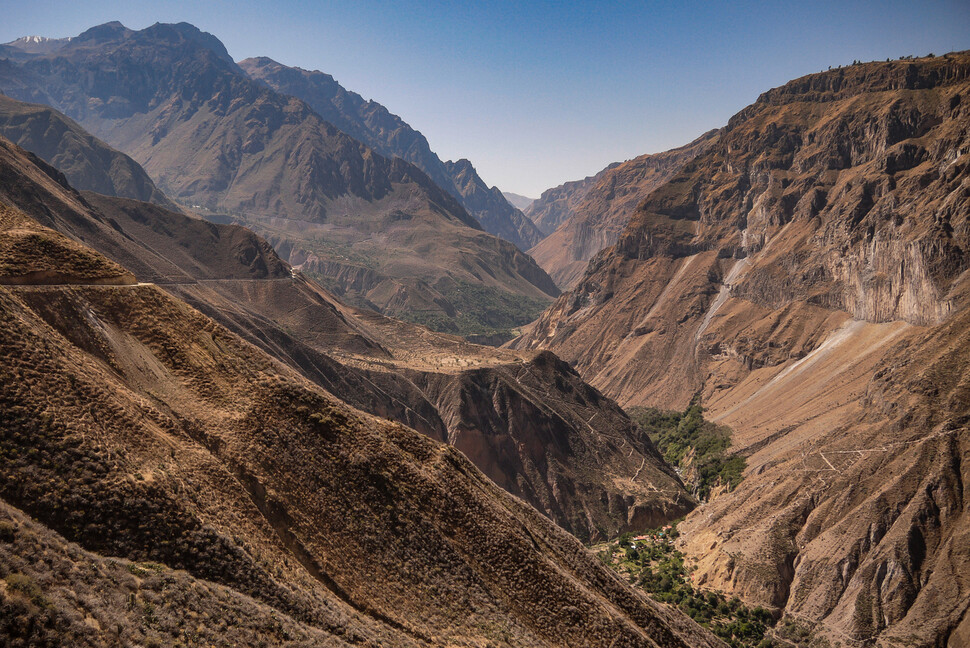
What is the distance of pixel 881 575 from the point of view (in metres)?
51.2

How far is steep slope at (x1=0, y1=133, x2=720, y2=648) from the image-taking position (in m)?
16.9

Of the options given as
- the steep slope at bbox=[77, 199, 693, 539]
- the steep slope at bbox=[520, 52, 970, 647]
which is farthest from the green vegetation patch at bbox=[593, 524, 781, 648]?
the steep slope at bbox=[77, 199, 693, 539]

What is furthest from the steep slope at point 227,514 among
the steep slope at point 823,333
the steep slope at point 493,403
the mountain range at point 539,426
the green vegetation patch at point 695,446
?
the green vegetation patch at point 695,446

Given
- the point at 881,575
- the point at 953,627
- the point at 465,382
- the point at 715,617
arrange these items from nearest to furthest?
the point at 953,627, the point at 881,575, the point at 715,617, the point at 465,382

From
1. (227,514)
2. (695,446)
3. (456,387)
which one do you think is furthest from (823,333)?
(227,514)

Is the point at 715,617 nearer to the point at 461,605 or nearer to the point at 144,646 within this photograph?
the point at 461,605

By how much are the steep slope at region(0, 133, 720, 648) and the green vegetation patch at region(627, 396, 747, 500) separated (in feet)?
173

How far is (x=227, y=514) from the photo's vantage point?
21.6 m

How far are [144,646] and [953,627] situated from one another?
52173 millimetres

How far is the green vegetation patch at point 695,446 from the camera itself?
85.1 meters

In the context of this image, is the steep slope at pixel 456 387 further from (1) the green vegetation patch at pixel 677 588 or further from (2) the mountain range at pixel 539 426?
(1) the green vegetation patch at pixel 677 588

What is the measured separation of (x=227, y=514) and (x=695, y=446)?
88077 millimetres

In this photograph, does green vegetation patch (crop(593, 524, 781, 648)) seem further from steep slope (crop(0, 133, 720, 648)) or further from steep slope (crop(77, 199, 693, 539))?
steep slope (crop(0, 133, 720, 648))

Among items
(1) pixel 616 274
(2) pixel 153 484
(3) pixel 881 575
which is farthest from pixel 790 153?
(2) pixel 153 484
